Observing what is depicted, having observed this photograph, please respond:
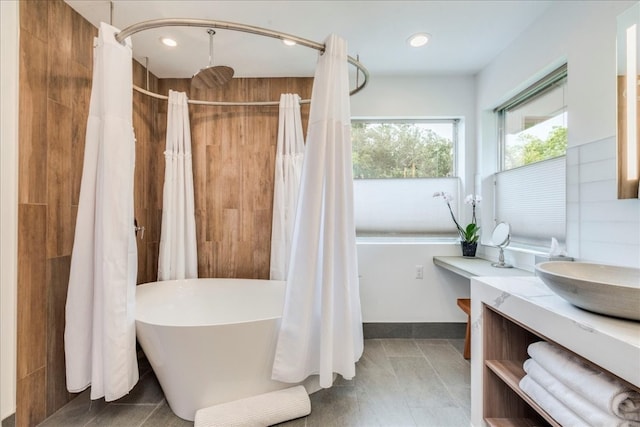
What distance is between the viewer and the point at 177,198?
2.33 meters

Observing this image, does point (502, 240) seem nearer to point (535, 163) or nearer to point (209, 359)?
point (535, 163)

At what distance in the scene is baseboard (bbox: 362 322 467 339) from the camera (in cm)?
255

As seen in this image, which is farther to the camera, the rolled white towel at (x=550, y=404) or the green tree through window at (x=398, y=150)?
the green tree through window at (x=398, y=150)

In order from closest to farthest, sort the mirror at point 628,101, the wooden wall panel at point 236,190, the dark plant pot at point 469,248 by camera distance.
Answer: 1. the mirror at point 628,101
2. the dark plant pot at point 469,248
3. the wooden wall panel at point 236,190

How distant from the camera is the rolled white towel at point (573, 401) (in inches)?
30.2

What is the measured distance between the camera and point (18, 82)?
1.41 metres

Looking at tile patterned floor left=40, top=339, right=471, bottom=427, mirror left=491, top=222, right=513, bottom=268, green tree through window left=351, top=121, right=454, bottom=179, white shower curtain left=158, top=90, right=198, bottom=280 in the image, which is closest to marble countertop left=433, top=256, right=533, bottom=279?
mirror left=491, top=222, right=513, bottom=268

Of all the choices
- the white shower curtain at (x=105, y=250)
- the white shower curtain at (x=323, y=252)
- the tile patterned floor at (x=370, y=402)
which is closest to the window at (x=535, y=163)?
the tile patterned floor at (x=370, y=402)

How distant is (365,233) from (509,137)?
4.86 feet

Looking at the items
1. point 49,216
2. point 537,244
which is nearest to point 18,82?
point 49,216

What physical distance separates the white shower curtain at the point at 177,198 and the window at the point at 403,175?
1.52m

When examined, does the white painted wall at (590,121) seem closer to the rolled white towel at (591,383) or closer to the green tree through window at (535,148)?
the green tree through window at (535,148)

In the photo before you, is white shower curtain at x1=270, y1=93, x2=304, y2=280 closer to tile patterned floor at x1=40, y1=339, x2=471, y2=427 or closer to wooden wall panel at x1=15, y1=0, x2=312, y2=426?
wooden wall panel at x1=15, y1=0, x2=312, y2=426

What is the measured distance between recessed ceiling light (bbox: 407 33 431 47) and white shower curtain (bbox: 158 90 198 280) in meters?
1.85
